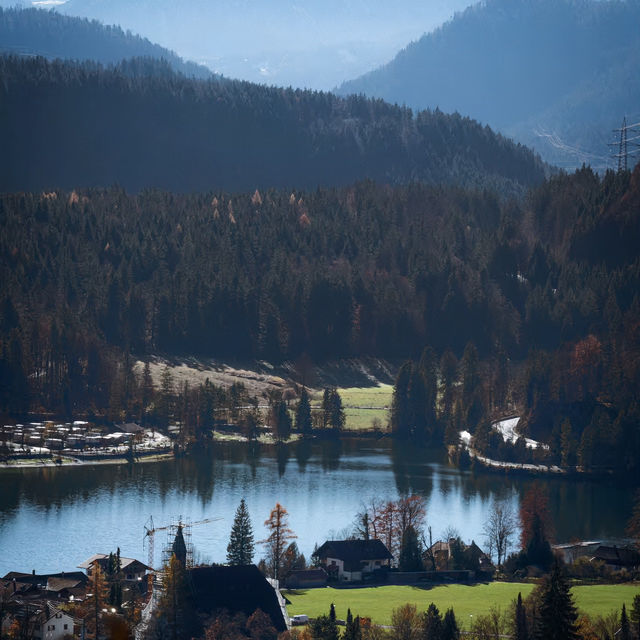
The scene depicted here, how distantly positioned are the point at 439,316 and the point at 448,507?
8189cm

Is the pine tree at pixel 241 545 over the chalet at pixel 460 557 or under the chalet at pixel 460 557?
over

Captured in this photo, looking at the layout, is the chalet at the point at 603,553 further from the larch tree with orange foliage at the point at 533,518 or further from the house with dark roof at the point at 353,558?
the house with dark roof at the point at 353,558

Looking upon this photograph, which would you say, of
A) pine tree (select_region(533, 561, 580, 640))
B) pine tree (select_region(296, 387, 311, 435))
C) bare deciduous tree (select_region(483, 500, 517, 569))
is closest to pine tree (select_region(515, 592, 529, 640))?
pine tree (select_region(533, 561, 580, 640))

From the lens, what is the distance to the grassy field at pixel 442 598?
69188 millimetres

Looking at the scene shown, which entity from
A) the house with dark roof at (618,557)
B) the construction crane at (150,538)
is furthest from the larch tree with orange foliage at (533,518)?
the construction crane at (150,538)

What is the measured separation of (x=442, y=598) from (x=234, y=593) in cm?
1233

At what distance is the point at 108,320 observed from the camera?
553 ft

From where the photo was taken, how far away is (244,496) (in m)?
104

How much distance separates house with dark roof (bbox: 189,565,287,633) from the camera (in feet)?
213

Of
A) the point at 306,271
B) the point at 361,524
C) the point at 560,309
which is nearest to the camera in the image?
the point at 361,524

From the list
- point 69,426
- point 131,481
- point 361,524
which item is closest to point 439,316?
point 69,426

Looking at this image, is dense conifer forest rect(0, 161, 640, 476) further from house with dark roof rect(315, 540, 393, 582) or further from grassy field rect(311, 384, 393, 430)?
house with dark roof rect(315, 540, 393, 582)

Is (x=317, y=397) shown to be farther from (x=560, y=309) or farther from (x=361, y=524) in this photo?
(x=361, y=524)

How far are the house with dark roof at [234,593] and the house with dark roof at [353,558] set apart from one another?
13.4 metres
